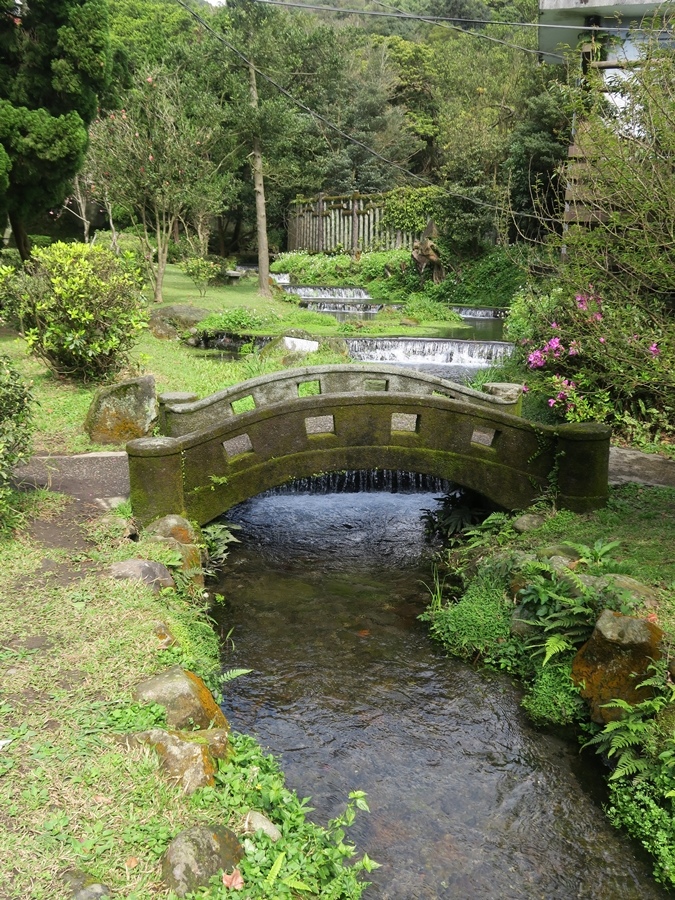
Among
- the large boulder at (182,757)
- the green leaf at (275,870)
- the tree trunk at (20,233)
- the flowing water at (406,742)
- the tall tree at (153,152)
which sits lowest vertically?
the flowing water at (406,742)

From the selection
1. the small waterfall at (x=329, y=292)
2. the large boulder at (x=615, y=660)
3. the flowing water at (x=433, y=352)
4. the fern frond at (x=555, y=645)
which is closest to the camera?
the large boulder at (x=615, y=660)

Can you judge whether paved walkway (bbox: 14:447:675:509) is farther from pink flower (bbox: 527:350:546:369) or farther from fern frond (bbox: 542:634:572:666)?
fern frond (bbox: 542:634:572:666)

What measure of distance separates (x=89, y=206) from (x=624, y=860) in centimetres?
3069

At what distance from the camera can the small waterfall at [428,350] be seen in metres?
14.8

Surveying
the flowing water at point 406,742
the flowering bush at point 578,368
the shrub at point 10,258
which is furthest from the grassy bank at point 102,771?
the shrub at point 10,258

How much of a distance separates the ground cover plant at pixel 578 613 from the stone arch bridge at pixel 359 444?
46cm

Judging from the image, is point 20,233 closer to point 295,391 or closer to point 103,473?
point 103,473

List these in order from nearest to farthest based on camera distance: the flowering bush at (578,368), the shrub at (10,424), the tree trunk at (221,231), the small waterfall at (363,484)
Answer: the shrub at (10,424) → the flowering bush at (578,368) → the small waterfall at (363,484) → the tree trunk at (221,231)

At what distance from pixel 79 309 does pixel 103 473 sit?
360cm

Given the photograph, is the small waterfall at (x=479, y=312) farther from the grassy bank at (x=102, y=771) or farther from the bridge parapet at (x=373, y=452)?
the grassy bank at (x=102, y=771)

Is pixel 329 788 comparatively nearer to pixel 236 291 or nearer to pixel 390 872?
pixel 390 872

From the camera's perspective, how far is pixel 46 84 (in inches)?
613

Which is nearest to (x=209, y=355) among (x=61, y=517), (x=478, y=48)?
(x=61, y=517)

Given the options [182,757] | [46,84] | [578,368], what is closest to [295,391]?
[578,368]
